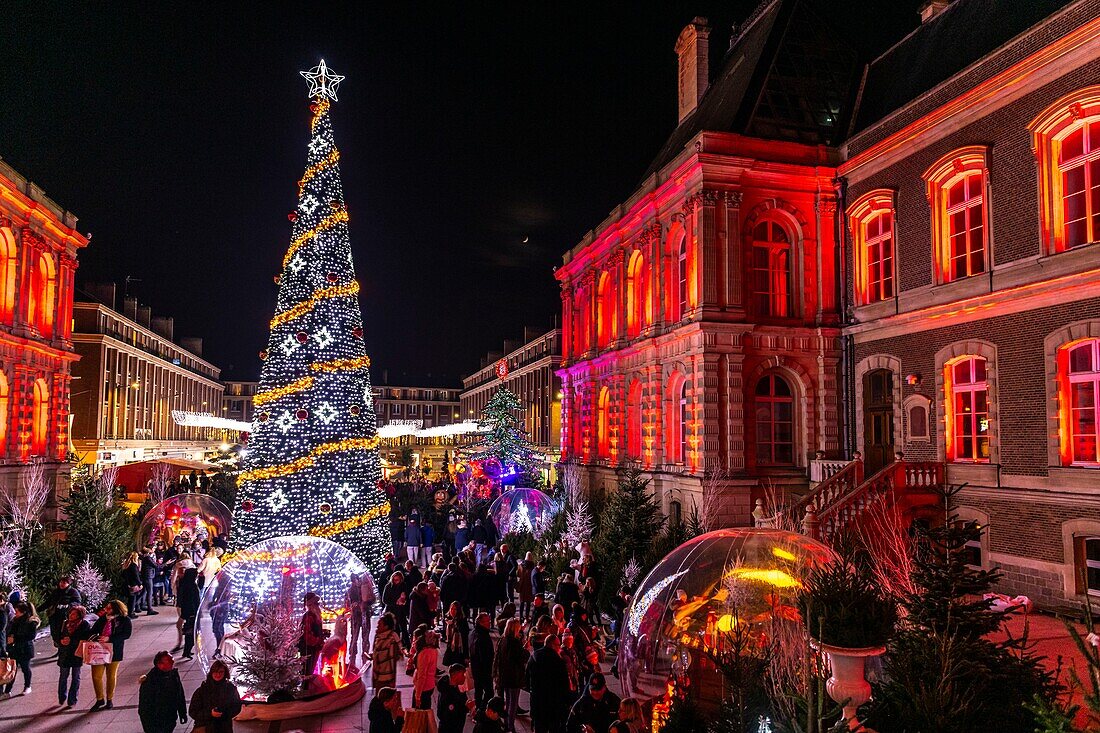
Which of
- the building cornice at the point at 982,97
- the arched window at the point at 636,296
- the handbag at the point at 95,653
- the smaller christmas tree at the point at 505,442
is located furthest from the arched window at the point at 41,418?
the building cornice at the point at 982,97

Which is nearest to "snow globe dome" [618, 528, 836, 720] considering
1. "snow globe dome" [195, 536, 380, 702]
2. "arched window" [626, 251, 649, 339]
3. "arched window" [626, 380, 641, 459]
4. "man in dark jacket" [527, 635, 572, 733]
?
"man in dark jacket" [527, 635, 572, 733]

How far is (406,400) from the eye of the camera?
137m

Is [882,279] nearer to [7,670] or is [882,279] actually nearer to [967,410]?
[967,410]

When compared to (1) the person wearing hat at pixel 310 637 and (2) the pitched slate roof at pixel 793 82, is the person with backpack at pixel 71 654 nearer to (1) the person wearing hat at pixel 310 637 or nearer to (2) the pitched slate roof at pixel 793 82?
(1) the person wearing hat at pixel 310 637

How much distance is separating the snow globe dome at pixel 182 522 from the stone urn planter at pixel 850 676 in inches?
803

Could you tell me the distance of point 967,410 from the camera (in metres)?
19.9

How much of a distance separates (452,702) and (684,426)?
65.1 feet

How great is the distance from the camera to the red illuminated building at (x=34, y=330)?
3083 centimetres

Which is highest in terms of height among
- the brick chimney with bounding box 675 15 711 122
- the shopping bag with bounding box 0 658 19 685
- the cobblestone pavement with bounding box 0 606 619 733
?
the brick chimney with bounding box 675 15 711 122

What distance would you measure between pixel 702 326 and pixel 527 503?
8.97 metres

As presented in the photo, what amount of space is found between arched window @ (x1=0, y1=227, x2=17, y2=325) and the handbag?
2611 cm

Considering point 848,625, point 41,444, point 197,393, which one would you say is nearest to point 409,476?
point 41,444

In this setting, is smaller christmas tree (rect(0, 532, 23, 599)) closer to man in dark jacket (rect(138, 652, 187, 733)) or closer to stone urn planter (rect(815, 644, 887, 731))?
man in dark jacket (rect(138, 652, 187, 733))

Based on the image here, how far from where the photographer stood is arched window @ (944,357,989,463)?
63.2ft
